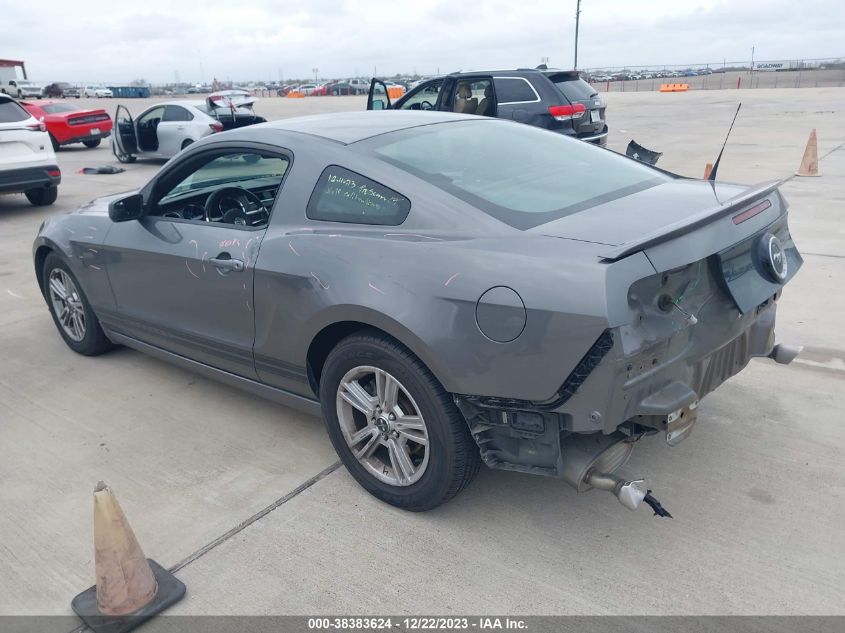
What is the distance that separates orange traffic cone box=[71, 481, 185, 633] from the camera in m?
2.37

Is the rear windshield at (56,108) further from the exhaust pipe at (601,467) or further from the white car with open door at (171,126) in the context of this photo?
the exhaust pipe at (601,467)

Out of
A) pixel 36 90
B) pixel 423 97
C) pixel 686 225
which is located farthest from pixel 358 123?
pixel 36 90

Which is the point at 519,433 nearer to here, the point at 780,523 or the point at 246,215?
the point at 780,523

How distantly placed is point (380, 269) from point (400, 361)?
37 centimetres

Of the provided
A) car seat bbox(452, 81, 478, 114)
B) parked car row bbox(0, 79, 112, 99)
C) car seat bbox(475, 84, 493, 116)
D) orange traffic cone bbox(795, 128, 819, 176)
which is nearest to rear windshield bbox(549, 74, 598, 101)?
car seat bbox(475, 84, 493, 116)

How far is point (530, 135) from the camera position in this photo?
3.75m

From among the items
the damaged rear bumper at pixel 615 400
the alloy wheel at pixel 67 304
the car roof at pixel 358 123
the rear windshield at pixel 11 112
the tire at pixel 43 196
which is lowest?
the tire at pixel 43 196

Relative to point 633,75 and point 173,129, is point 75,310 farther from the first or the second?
point 633,75

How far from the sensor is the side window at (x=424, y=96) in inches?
436

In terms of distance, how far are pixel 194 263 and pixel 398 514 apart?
1626 millimetres

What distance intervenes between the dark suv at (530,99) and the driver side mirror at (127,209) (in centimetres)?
689

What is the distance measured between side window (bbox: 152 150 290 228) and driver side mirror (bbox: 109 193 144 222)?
0.37 ft

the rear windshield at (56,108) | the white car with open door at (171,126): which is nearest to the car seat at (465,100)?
the white car with open door at (171,126)

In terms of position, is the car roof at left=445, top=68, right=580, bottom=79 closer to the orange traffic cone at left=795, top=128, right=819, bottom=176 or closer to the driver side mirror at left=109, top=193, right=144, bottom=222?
the orange traffic cone at left=795, top=128, right=819, bottom=176
